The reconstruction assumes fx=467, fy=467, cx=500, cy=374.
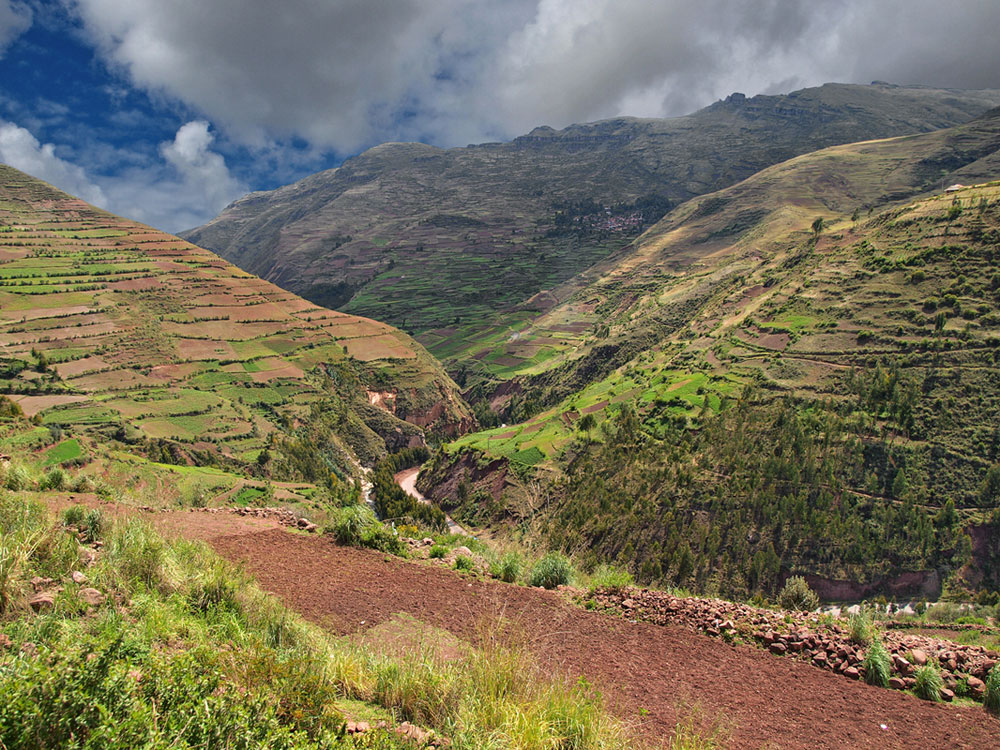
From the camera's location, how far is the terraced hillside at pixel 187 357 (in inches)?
2199

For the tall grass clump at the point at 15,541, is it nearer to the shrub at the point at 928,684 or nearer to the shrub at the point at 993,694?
the shrub at the point at 928,684

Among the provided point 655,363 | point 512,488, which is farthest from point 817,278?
point 512,488

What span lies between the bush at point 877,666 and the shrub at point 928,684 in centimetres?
38

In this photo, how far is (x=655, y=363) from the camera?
221ft

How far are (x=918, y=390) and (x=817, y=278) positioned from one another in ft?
79.6

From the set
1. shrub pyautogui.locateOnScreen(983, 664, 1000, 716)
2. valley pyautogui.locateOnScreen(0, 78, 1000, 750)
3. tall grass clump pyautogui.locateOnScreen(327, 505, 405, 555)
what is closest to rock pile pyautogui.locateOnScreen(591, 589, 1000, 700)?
valley pyautogui.locateOnScreen(0, 78, 1000, 750)

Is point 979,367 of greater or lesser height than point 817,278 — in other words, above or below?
below

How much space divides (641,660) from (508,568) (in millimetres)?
3644

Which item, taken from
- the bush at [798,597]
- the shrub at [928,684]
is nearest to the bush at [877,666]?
the shrub at [928,684]

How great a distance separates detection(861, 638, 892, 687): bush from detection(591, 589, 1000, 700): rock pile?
0.13 meters

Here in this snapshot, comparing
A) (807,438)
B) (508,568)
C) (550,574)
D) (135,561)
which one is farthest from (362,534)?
(807,438)

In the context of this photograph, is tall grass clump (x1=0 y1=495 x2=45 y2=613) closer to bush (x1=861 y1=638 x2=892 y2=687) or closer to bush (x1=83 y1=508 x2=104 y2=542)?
bush (x1=83 y1=508 x2=104 y2=542)

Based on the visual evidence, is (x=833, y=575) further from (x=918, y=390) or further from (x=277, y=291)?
(x=277, y=291)

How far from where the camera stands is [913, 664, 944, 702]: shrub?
23.9ft
